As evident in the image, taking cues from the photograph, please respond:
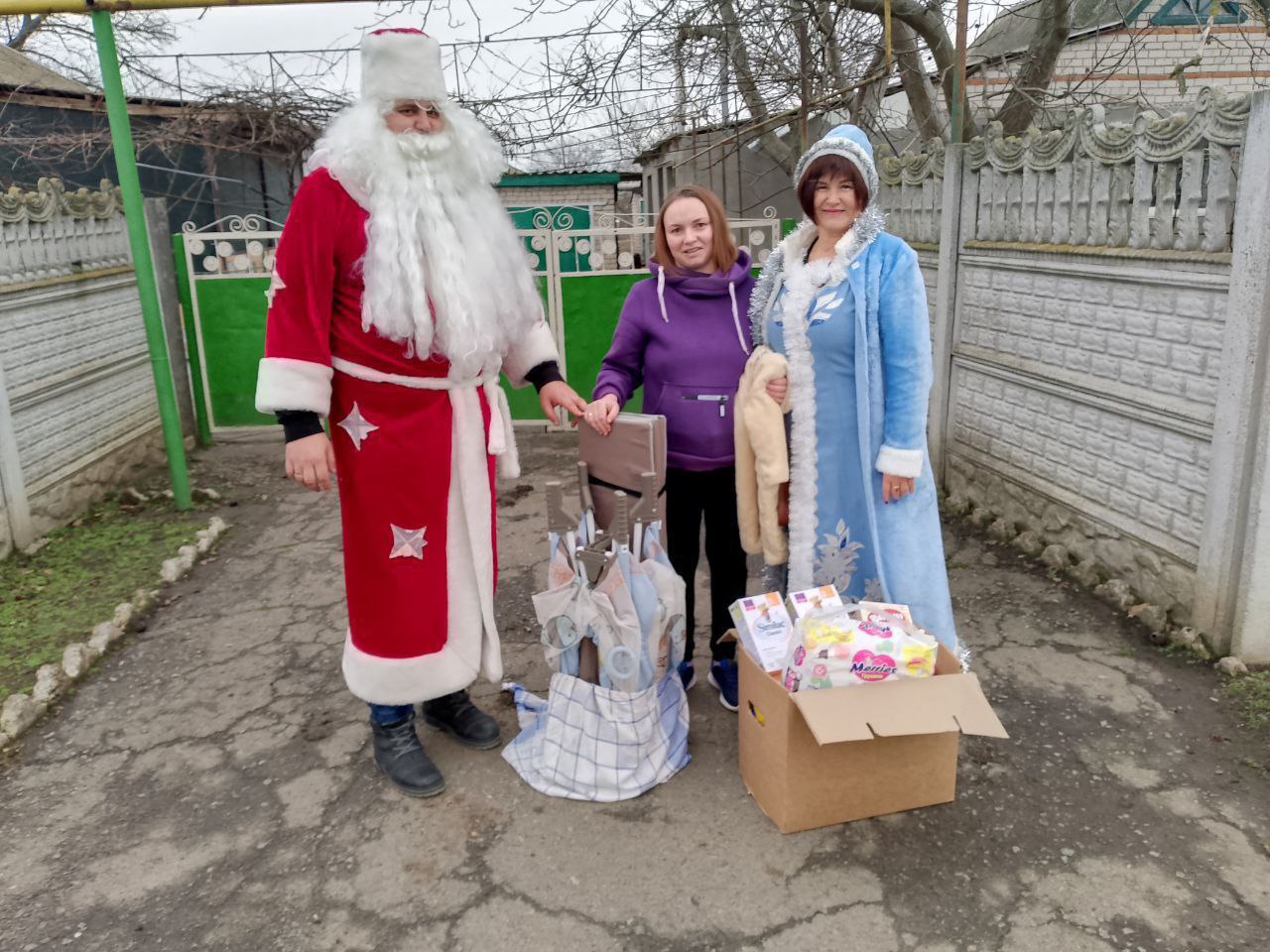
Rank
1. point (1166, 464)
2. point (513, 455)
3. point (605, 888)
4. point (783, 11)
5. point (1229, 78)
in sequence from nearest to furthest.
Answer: point (605, 888), point (513, 455), point (1166, 464), point (783, 11), point (1229, 78)

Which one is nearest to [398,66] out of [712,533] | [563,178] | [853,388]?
[853,388]

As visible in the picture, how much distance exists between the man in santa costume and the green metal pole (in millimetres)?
3056

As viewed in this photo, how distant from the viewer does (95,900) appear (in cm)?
241

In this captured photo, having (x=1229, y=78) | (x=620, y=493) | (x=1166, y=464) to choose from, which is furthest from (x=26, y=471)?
(x=1229, y=78)

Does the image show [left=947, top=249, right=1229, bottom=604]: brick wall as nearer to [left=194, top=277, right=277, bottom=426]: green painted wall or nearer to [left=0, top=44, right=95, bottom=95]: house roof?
[left=194, top=277, right=277, bottom=426]: green painted wall

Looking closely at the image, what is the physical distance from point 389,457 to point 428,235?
2.00 feet

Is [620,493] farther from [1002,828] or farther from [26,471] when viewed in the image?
[26,471]

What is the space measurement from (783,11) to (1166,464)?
4610 millimetres

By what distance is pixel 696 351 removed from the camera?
2.87 meters

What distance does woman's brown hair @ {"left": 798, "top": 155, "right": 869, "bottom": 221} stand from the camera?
266cm

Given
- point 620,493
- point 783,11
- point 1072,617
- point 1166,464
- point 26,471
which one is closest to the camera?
point 620,493

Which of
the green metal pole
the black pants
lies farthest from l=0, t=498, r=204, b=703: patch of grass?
the black pants

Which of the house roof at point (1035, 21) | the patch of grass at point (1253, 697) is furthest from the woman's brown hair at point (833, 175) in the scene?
the house roof at point (1035, 21)

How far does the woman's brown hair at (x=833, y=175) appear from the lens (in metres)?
2.66
